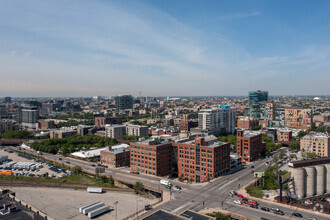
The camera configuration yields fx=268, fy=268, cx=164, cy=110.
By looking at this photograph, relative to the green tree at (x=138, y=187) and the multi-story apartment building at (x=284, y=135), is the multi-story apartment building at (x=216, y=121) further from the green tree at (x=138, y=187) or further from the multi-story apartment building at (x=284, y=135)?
the green tree at (x=138, y=187)

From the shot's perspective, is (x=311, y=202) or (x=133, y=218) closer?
(x=133, y=218)

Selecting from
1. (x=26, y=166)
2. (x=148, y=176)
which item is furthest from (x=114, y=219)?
(x=26, y=166)

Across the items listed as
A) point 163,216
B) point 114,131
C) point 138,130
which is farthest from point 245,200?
point 138,130

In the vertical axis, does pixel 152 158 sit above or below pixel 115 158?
above

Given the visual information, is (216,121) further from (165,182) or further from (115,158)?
(165,182)

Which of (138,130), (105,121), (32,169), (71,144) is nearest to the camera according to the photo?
(32,169)

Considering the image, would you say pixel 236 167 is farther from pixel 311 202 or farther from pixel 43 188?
pixel 43 188

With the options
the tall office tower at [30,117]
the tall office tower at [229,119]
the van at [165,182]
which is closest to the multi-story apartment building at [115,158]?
the van at [165,182]
